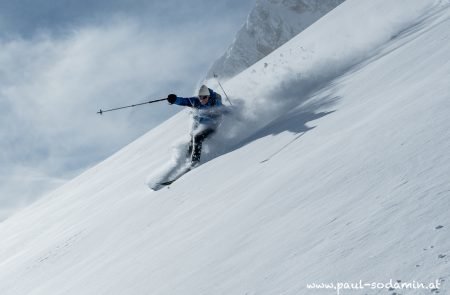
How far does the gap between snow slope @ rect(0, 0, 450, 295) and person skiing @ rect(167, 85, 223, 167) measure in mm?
1702

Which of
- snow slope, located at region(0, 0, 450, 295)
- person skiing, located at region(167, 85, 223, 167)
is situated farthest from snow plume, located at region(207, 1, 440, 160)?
snow slope, located at region(0, 0, 450, 295)

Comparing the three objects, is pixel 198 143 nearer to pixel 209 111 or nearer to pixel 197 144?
pixel 197 144

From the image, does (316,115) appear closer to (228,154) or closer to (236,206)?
(228,154)

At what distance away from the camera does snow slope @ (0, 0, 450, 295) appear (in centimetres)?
268

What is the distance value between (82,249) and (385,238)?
26.9 ft

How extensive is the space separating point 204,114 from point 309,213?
9368 millimetres

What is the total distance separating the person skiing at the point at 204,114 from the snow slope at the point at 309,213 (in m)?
1.70

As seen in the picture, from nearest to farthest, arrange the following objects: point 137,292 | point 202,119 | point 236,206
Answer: point 137,292 → point 236,206 → point 202,119

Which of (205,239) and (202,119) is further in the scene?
(202,119)

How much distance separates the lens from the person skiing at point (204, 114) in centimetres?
1266

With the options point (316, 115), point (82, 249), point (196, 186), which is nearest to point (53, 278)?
point (82, 249)

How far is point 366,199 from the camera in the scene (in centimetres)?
340

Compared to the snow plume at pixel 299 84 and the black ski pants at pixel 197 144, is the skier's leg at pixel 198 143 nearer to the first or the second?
the black ski pants at pixel 197 144

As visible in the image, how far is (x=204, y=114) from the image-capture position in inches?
510
